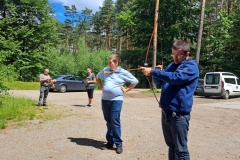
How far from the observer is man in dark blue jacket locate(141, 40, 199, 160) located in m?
2.94

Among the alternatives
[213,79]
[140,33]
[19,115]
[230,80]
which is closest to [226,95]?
[230,80]

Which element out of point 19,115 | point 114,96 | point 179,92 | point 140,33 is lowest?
point 19,115

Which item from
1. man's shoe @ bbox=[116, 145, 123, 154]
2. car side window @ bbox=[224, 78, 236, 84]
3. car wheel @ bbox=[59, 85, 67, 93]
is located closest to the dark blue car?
car wheel @ bbox=[59, 85, 67, 93]

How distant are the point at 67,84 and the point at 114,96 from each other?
17435 mm

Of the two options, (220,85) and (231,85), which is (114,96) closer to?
(220,85)

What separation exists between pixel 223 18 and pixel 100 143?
2619cm

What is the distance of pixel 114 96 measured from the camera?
15.3ft

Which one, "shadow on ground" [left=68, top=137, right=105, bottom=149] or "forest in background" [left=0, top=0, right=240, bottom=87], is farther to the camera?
"forest in background" [left=0, top=0, right=240, bottom=87]

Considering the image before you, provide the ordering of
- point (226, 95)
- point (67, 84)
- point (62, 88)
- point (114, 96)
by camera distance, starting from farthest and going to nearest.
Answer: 1. point (67, 84)
2. point (62, 88)
3. point (226, 95)
4. point (114, 96)

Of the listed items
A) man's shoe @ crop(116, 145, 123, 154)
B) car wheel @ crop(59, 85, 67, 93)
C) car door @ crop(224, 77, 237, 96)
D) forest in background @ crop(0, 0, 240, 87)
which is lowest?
car wheel @ crop(59, 85, 67, 93)

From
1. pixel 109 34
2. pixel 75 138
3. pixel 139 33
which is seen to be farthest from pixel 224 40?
pixel 109 34

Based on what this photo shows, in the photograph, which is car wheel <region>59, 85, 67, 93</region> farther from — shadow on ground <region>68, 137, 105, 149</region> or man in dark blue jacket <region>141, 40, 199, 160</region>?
man in dark blue jacket <region>141, 40, 199, 160</region>

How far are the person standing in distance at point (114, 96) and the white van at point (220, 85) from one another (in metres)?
12.8

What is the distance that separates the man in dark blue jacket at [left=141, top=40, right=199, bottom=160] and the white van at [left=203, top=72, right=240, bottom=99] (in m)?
14.2
